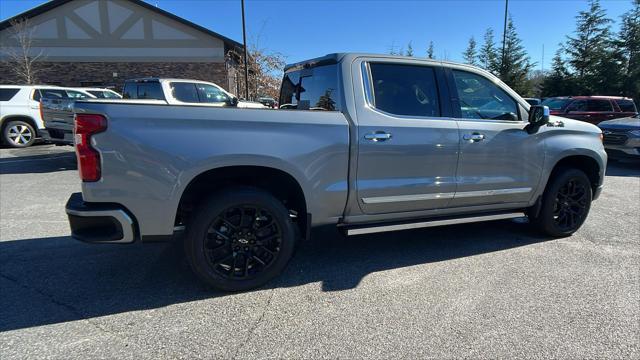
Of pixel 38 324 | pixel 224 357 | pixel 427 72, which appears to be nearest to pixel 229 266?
pixel 224 357

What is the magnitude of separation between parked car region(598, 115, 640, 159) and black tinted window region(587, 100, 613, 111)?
3631mm

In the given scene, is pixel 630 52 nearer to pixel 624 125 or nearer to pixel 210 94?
pixel 624 125

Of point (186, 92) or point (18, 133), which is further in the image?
point (18, 133)

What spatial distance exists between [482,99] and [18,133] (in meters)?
13.1

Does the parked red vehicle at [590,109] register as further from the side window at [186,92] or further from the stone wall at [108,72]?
the stone wall at [108,72]

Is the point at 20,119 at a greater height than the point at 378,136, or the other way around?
the point at 20,119

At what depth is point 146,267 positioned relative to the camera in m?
3.92

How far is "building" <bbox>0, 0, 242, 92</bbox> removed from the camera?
23.4 m

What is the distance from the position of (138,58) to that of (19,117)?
1313 centimetres

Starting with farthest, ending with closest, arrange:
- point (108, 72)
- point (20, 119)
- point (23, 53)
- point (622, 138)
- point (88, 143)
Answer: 1. point (108, 72)
2. point (23, 53)
3. point (20, 119)
4. point (622, 138)
5. point (88, 143)

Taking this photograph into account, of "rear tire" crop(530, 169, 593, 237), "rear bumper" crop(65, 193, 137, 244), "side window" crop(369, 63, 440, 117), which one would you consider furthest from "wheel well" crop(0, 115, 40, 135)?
"rear tire" crop(530, 169, 593, 237)

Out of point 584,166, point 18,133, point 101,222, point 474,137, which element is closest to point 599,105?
point 584,166

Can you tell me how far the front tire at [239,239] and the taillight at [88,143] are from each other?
0.79 metres

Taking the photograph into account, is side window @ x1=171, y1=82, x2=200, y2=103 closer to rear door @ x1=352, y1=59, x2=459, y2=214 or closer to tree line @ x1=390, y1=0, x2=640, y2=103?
rear door @ x1=352, y1=59, x2=459, y2=214
